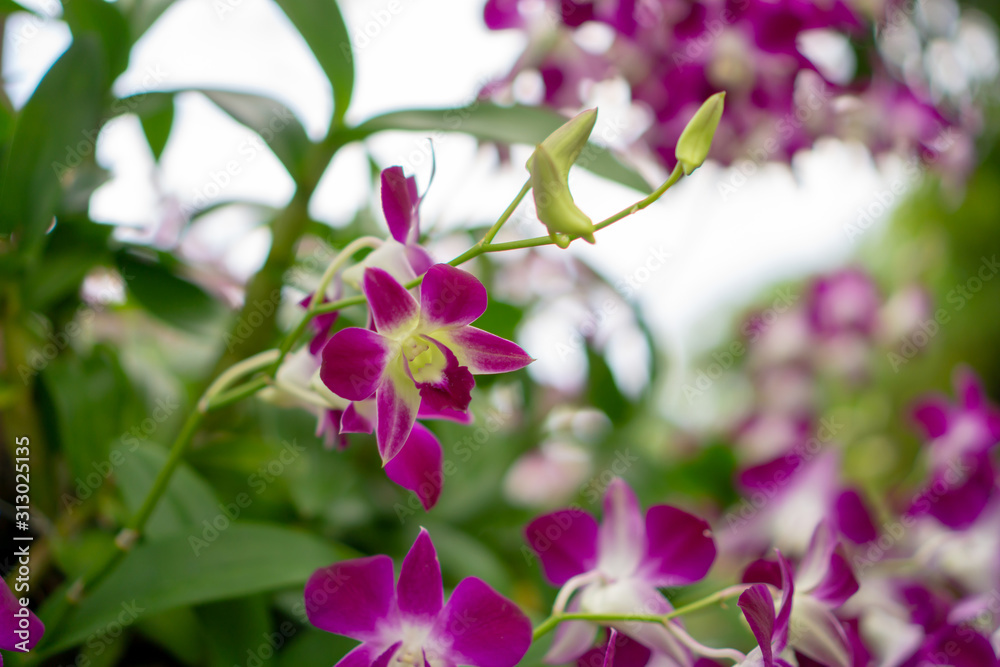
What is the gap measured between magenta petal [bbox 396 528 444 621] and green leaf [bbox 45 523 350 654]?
0.27 feet

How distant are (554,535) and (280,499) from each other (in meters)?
0.28

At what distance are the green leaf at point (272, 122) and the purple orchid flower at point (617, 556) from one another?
289 mm

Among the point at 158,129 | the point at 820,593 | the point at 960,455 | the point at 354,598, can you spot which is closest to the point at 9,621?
the point at 354,598

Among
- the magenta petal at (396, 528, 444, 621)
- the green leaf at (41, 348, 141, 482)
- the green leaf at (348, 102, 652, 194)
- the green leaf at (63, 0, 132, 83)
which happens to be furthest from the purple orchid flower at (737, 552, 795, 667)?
the green leaf at (63, 0, 132, 83)

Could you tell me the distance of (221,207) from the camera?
0.55 metres

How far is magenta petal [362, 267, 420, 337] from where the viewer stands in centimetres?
23

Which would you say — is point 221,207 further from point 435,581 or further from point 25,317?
point 435,581

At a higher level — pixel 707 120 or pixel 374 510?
pixel 707 120

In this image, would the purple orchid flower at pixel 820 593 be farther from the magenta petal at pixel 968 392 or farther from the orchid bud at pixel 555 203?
the magenta petal at pixel 968 392

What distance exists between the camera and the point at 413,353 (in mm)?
254

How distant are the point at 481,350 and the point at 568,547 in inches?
4.8

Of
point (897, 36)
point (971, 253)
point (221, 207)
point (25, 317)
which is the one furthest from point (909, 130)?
point (971, 253)

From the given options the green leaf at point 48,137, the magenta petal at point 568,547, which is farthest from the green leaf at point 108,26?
the magenta petal at point 568,547

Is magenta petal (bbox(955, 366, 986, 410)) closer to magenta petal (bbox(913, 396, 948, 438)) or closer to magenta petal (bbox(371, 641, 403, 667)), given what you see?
magenta petal (bbox(913, 396, 948, 438))
